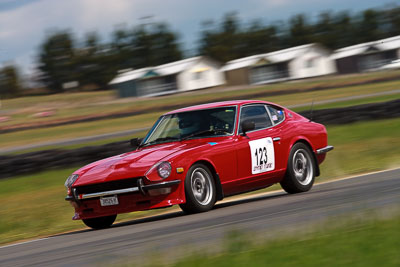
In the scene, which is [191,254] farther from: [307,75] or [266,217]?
[307,75]

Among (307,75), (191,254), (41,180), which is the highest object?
(191,254)

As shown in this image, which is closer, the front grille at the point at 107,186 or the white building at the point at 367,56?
the front grille at the point at 107,186

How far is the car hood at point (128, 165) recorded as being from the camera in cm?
785

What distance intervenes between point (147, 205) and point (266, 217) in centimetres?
149

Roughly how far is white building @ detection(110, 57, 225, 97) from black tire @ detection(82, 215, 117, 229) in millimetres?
69472

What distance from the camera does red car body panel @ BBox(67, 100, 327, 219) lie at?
7.83 metres

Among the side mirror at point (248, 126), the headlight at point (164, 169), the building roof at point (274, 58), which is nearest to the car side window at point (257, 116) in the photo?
the side mirror at point (248, 126)

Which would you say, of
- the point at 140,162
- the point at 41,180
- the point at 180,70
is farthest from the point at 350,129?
the point at 180,70

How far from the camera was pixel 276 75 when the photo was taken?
79875 mm

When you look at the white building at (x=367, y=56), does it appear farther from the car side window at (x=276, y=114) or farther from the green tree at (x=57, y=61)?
the car side window at (x=276, y=114)

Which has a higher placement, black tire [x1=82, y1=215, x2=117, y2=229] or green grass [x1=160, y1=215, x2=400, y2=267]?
green grass [x1=160, y1=215, x2=400, y2=267]

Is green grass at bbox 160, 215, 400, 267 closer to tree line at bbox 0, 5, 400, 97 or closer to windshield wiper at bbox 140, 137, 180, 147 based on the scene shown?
windshield wiper at bbox 140, 137, 180, 147

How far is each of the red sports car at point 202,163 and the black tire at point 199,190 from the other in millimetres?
11

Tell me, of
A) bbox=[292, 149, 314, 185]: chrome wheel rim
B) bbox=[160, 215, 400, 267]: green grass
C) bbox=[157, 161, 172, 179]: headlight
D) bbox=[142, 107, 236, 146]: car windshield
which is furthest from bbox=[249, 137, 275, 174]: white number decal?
bbox=[160, 215, 400, 267]: green grass
